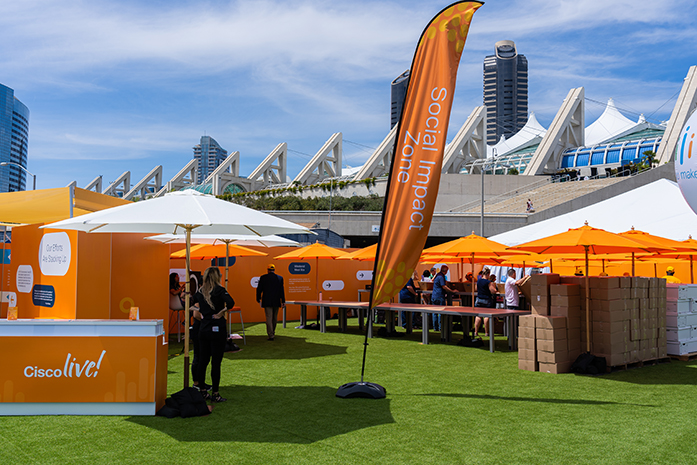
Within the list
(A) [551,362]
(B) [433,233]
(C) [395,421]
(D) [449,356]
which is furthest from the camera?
(B) [433,233]

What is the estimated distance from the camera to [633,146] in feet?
216

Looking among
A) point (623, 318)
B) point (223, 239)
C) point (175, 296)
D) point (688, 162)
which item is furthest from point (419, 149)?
point (175, 296)

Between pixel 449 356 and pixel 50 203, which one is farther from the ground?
pixel 50 203

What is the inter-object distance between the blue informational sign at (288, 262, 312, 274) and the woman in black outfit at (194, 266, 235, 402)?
1253 cm

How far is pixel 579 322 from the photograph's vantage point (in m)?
9.50

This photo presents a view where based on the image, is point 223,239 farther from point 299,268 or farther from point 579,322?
point 299,268

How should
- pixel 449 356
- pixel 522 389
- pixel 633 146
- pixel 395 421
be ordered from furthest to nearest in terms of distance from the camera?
pixel 633 146 → pixel 449 356 → pixel 522 389 → pixel 395 421

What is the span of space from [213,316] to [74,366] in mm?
1615

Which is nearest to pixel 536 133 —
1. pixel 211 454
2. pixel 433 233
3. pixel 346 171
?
pixel 346 171

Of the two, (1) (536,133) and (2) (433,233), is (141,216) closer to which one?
(2) (433,233)

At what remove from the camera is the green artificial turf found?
16.0 feet

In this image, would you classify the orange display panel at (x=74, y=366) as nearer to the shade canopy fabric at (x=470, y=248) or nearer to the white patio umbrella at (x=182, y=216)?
the white patio umbrella at (x=182, y=216)

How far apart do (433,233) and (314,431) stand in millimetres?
31009

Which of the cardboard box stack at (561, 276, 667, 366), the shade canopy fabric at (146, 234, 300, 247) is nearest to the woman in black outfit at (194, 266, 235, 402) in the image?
the shade canopy fabric at (146, 234, 300, 247)
